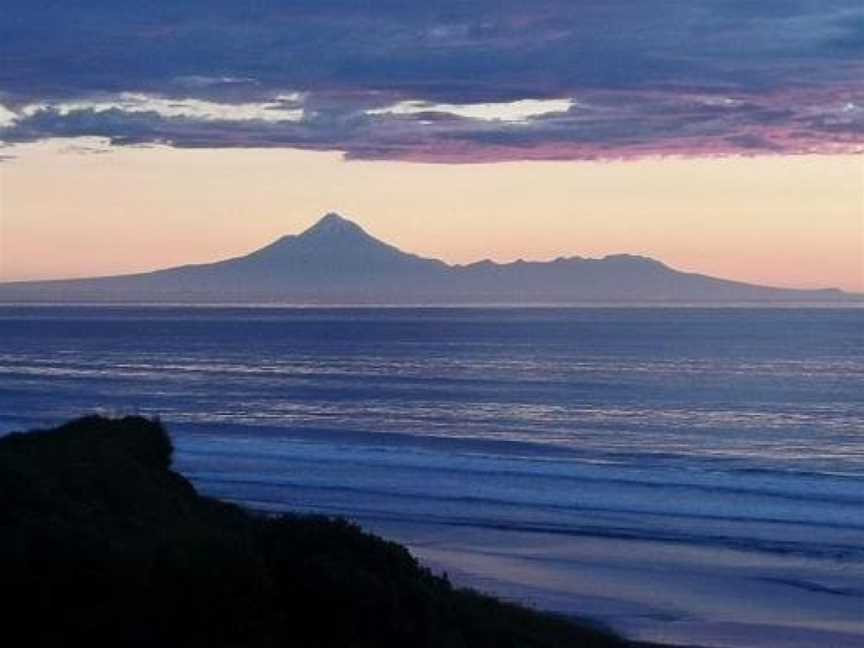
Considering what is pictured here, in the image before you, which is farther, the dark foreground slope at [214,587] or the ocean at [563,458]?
the ocean at [563,458]

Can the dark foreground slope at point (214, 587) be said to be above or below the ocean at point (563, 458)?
above

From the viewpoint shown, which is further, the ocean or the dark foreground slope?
the ocean

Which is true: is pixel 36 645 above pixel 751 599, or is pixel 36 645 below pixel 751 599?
above

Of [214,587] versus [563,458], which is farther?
[563,458]

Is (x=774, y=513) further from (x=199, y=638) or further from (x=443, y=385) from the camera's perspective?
(x=443, y=385)

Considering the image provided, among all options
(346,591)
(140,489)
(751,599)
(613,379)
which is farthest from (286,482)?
(613,379)
